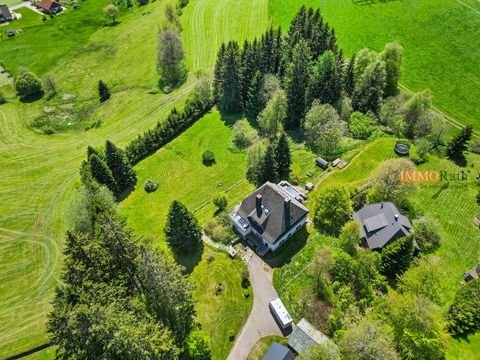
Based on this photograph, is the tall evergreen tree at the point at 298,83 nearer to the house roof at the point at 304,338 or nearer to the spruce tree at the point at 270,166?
the spruce tree at the point at 270,166

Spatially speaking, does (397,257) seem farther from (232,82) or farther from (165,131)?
(232,82)

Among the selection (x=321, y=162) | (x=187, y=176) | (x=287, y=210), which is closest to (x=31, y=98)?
(x=187, y=176)

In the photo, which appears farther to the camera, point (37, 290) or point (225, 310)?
point (37, 290)

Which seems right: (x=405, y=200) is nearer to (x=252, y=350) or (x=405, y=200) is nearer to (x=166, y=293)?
(x=252, y=350)

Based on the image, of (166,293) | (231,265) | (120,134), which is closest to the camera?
(166,293)

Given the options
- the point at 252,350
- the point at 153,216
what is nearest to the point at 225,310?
the point at 252,350

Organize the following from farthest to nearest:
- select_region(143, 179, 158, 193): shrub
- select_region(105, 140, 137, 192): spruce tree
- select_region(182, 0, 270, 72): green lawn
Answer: select_region(182, 0, 270, 72): green lawn, select_region(143, 179, 158, 193): shrub, select_region(105, 140, 137, 192): spruce tree

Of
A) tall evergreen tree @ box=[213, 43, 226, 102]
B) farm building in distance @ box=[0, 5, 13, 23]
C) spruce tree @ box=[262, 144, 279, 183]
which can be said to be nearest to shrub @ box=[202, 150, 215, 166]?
spruce tree @ box=[262, 144, 279, 183]

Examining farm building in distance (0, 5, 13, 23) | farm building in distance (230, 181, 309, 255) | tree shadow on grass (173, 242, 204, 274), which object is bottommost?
tree shadow on grass (173, 242, 204, 274)

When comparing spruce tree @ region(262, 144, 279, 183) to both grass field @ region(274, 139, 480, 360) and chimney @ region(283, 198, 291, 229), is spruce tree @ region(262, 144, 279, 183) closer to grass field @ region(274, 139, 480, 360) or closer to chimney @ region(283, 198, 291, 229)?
grass field @ region(274, 139, 480, 360)
